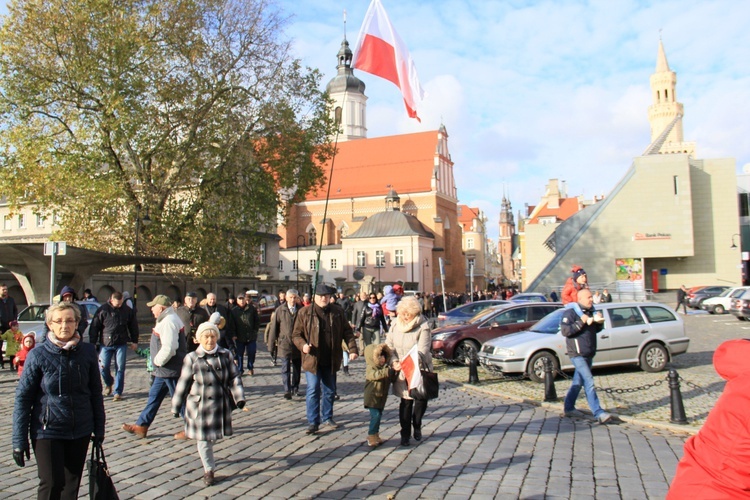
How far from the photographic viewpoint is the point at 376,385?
6672 mm

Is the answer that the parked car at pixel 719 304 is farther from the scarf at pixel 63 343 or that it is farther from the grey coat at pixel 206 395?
the scarf at pixel 63 343

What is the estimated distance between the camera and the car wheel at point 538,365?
11.5 m

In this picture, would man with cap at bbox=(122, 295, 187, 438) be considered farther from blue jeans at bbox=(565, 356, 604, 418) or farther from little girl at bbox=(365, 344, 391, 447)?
blue jeans at bbox=(565, 356, 604, 418)

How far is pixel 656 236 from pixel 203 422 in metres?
49.8

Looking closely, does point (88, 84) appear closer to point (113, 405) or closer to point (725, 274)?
point (113, 405)

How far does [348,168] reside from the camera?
263ft

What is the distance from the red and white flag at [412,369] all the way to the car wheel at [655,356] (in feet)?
24.2

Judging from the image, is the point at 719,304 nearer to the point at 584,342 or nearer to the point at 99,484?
the point at 584,342

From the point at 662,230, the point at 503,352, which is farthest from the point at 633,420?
the point at 662,230

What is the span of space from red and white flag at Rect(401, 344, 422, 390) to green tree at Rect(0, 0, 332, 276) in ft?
61.4

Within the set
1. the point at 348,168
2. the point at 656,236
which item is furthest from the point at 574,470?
the point at 348,168

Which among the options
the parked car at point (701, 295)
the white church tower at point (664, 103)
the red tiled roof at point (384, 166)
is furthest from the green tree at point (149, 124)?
the white church tower at point (664, 103)

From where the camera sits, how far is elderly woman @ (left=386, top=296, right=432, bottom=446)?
674cm

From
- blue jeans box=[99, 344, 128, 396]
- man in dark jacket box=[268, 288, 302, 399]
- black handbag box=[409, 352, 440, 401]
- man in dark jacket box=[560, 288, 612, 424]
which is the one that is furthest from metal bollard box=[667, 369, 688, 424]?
blue jeans box=[99, 344, 128, 396]
